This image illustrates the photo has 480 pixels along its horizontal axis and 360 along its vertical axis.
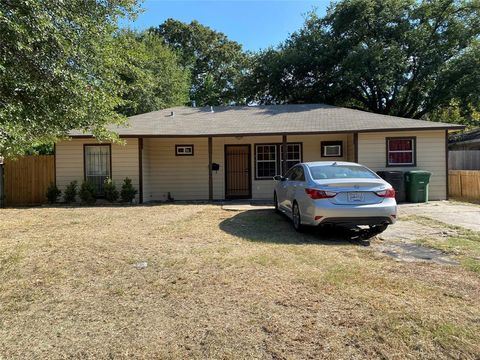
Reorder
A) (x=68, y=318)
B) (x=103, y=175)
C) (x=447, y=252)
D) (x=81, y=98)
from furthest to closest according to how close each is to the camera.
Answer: (x=103, y=175) → (x=81, y=98) → (x=447, y=252) → (x=68, y=318)

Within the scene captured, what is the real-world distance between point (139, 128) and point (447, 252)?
38.0 feet

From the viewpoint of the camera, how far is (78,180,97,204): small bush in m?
13.6

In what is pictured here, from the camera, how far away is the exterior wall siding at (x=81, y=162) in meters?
14.3

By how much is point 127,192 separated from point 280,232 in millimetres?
7691

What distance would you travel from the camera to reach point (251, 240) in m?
7.05

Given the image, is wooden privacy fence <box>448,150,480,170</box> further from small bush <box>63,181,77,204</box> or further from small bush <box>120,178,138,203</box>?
small bush <box>63,181,77,204</box>

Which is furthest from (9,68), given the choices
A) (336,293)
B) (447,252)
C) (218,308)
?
(447,252)

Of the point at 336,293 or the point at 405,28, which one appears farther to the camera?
the point at 405,28

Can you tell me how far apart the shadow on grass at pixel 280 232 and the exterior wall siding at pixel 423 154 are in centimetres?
591

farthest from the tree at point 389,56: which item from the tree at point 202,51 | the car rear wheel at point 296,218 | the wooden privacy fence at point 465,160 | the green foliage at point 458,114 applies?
the car rear wheel at point 296,218

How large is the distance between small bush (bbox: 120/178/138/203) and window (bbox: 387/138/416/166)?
9542 millimetres

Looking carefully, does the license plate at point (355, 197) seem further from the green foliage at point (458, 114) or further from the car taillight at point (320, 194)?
the green foliage at point (458, 114)

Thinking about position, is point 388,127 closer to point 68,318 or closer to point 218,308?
point 218,308

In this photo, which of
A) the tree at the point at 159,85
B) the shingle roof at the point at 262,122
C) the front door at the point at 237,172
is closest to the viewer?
the shingle roof at the point at 262,122
